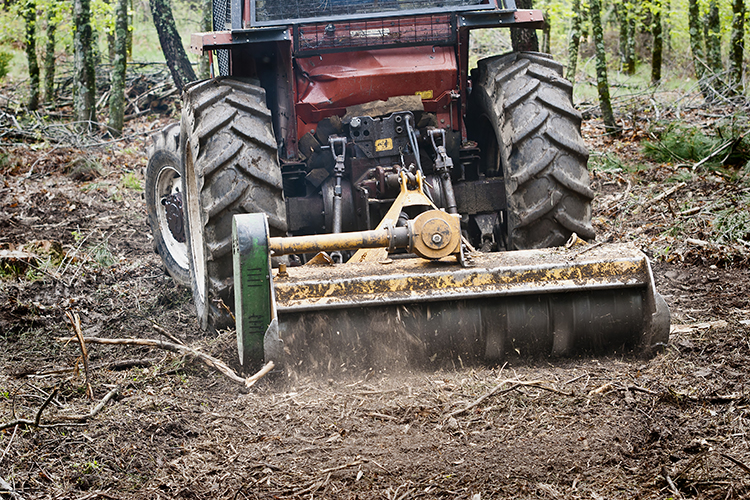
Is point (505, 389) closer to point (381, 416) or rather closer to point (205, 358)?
point (381, 416)

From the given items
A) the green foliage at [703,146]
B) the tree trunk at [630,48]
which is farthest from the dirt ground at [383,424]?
the tree trunk at [630,48]

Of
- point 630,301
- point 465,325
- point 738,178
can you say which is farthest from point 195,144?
point 738,178

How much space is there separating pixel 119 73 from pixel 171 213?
7690 mm

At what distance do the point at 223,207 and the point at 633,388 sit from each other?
7.09ft

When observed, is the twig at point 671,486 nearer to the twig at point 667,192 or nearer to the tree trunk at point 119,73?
the twig at point 667,192

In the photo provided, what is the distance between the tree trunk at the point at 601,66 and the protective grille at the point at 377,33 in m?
4.86

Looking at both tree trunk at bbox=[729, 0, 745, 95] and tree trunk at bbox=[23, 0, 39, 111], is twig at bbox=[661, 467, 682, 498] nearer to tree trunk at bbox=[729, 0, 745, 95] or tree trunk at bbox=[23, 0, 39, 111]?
Result: tree trunk at bbox=[729, 0, 745, 95]

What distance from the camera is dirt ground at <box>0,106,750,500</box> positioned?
2518 mm

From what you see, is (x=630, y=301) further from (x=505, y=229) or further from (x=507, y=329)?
(x=505, y=229)

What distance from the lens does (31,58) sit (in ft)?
48.5

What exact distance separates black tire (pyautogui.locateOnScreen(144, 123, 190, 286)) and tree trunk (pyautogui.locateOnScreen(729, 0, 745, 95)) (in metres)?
8.01

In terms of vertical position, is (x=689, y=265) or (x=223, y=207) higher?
(x=223, y=207)

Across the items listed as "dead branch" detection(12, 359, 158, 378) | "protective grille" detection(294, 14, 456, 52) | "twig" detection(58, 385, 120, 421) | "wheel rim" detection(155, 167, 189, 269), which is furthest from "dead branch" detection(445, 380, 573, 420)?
"wheel rim" detection(155, 167, 189, 269)

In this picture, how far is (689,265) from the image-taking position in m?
5.54
